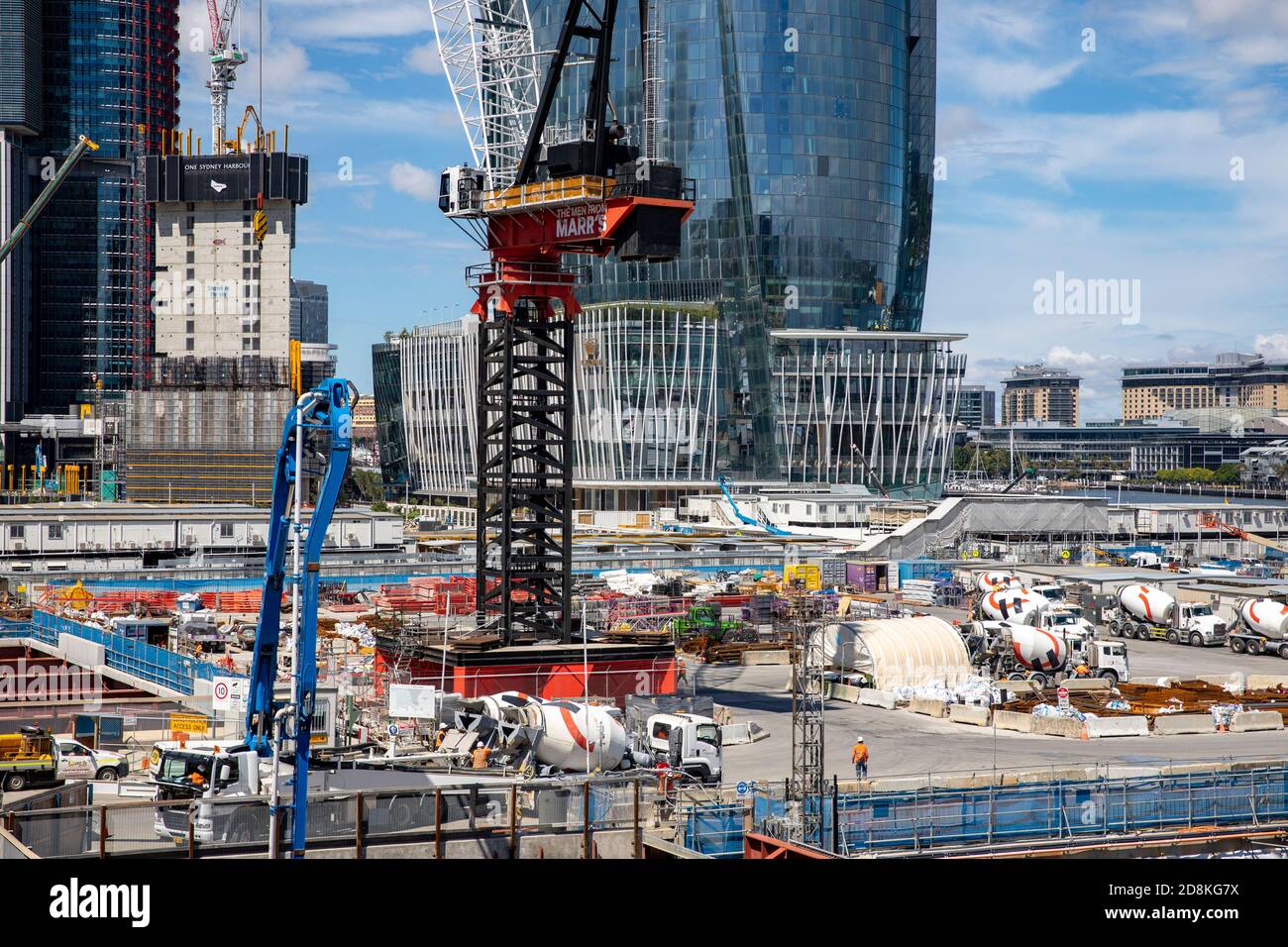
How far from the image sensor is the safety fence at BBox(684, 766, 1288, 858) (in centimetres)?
3144

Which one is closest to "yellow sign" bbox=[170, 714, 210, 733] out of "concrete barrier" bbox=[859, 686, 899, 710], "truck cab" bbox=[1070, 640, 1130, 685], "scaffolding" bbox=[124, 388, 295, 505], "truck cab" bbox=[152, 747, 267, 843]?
"truck cab" bbox=[152, 747, 267, 843]

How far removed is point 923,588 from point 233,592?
38756mm

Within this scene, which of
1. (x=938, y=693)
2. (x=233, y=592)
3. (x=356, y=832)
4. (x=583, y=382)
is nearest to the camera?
(x=356, y=832)

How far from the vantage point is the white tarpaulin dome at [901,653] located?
56656 mm

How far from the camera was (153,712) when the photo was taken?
1763 inches

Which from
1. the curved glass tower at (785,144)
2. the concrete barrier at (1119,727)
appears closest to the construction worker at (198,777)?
the concrete barrier at (1119,727)

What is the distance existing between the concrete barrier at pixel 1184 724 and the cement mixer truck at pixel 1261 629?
2148cm

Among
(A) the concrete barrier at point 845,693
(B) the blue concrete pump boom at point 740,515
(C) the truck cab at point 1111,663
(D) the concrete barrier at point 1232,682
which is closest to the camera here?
(A) the concrete barrier at point 845,693

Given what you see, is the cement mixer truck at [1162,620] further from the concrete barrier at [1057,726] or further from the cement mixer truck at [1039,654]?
the concrete barrier at [1057,726]

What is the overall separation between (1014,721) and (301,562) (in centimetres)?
2938

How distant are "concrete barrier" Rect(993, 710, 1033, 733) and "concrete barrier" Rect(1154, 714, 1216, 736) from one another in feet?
12.9

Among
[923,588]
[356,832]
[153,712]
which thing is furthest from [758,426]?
[356,832]

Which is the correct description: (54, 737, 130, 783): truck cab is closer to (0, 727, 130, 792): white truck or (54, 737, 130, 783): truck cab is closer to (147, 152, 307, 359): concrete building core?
(0, 727, 130, 792): white truck
